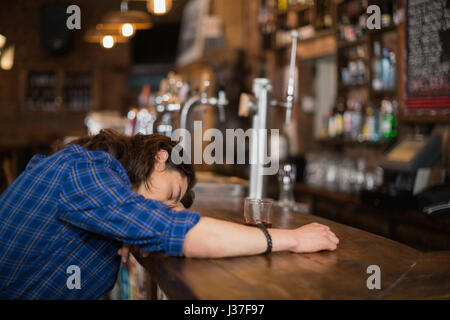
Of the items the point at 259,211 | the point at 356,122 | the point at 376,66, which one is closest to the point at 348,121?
the point at 356,122

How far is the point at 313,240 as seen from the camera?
1.45m

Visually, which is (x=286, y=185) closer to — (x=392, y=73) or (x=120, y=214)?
(x=120, y=214)

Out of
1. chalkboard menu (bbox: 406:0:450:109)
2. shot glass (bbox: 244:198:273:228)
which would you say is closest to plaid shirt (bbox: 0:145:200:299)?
shot glass (bbox: 244:198:273:228)

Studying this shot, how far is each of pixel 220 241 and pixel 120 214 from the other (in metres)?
0.26

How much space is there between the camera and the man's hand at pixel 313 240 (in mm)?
1439

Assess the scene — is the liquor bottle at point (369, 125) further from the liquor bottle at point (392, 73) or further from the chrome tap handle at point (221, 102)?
the chrome tap handle at point (221, 102)

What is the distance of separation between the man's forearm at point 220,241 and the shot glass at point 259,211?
319 mm

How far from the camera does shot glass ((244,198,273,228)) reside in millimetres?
1707

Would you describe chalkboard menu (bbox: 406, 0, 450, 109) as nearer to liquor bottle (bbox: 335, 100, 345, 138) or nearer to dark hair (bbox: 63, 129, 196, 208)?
liquor bottle (bbox: 335, 100, 345, 138)

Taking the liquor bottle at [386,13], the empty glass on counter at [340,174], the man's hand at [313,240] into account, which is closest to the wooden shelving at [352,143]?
the empty glass on counter at [340,174]

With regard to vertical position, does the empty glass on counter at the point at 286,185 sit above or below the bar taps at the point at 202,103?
below

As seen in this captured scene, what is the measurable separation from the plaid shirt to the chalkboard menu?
244 centimetres

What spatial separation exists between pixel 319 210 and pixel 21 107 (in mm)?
6777

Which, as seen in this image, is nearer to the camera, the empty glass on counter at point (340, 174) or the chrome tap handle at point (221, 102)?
the chrome tap handle at point (221, 102)
